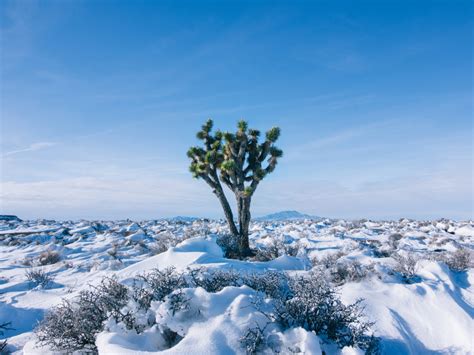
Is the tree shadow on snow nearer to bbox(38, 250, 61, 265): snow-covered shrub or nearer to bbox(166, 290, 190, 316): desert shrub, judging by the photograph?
bbox(166, 290, 190, 316): desert shrub

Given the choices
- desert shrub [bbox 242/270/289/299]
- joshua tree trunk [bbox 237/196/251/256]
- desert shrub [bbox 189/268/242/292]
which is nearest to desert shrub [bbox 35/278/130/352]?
desert shrub [bbox 189/268/242/292]

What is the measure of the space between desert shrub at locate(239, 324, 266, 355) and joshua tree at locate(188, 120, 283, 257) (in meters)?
8.02

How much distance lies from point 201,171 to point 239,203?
74.0 inches

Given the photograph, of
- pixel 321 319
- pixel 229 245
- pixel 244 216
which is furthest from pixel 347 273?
pixel 244 216

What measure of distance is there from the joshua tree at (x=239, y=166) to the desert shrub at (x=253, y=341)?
802cm

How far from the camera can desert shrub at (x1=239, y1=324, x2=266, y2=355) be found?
334 cm

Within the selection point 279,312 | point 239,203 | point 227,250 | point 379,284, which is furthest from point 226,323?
point 239,203

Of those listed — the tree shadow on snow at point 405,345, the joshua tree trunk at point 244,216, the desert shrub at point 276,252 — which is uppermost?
the joshua tree trunk at point 244,216

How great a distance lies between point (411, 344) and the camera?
14.8ft

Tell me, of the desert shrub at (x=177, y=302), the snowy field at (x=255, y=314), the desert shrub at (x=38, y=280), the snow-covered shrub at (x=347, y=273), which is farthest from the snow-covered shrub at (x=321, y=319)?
the desert shrub at (x=38, y=280)

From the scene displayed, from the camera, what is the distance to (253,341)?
11.2 feet

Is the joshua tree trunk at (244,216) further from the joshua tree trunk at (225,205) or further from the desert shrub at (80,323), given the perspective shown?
the desert shrub at (80,323)

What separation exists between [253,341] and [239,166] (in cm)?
887

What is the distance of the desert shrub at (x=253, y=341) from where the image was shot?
3344 millimetres
